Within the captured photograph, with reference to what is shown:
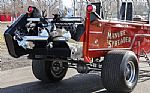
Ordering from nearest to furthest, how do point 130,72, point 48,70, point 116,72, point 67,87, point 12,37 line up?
point 116,72
point 12,37
point 130,72
point 67,87
point 48,70

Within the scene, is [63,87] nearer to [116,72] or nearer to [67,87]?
[67,87]

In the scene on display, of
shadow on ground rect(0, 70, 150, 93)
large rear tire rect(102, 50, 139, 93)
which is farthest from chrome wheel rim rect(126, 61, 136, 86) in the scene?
shadow on ground rect(0, 70, 150, 93)

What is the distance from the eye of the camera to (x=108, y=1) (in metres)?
10.9

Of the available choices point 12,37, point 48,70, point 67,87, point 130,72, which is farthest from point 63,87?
point 12,37

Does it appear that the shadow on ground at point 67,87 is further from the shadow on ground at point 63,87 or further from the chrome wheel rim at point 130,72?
the chrome wheel rim at point 130,72

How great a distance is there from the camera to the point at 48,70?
8.08 meters

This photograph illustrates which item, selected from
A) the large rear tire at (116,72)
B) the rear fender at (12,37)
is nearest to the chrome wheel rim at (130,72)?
the large rear tire at (116,72)

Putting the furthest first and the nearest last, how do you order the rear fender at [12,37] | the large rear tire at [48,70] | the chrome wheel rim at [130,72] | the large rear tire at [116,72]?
1. the large rear tire at [48,70]
2. the chrome wheel rim at [130,72]
3. the rear fender at [12,37]
4. the large rear tire at [116,72]

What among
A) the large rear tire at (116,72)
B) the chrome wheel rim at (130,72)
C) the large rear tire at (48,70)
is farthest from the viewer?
the large rear tire at (48,70)

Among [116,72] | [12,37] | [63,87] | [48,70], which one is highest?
[12,37]

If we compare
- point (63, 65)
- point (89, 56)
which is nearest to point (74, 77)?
point (63, 65)

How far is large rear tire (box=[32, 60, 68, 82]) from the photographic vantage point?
7.98 metres

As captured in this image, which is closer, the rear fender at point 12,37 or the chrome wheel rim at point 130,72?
the rear fender at point 12,37

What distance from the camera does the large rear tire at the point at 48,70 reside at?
798 cm
